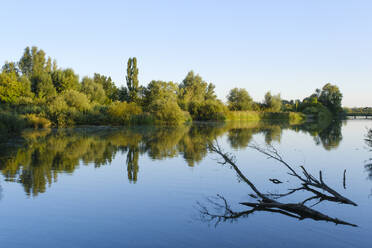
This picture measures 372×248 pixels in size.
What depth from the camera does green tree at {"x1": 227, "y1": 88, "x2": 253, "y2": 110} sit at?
270ft

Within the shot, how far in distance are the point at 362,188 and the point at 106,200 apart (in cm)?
772

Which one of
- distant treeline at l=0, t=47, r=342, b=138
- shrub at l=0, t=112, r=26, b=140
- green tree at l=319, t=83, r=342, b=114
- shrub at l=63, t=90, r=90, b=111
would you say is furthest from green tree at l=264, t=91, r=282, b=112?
shrub at l=0, t=112, r=26, b=140

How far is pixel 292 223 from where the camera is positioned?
284 inches

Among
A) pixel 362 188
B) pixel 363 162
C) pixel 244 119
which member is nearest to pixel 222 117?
pixel 244 119

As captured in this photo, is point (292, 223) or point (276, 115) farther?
point (276, 115)

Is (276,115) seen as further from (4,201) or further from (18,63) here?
(4,201)

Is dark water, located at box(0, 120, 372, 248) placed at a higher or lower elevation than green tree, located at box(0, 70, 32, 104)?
lower

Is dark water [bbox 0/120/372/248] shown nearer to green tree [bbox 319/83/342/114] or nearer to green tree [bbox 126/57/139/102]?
green tree [bbox 126/57/139/102]

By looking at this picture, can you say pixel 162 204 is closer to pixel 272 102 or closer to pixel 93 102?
pixel 93 102

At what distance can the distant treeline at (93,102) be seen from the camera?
1561 inches

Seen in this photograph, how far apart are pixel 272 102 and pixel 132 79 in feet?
124

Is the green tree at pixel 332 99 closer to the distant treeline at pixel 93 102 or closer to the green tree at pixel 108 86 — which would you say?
the distant treeline at pixel 93 102

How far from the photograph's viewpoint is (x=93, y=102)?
47125mm

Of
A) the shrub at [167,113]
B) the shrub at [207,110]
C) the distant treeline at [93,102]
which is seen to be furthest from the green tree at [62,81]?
the shrub at [207,110]
